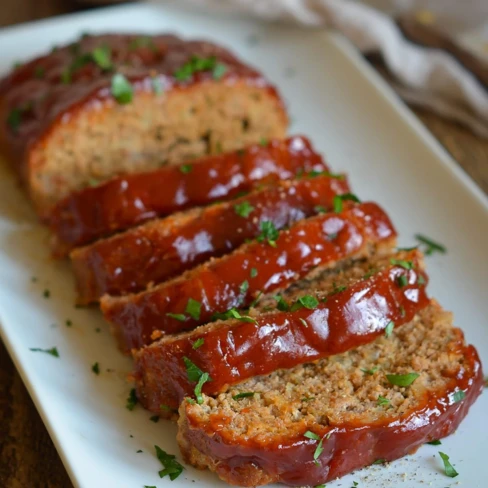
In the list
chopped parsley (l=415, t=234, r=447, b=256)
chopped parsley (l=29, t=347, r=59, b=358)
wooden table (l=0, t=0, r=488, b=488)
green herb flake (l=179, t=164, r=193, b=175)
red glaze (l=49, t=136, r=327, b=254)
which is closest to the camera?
wooden table (l=0, t=0, r=488, b=488)

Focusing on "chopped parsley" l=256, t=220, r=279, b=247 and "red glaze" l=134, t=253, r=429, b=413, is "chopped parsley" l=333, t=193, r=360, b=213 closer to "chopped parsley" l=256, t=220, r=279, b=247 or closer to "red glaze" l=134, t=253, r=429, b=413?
"chopped parsley" l=256, t=220, r=279, b=247

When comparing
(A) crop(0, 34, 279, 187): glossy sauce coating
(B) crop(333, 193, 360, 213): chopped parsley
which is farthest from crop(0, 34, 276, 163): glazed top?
(B) crop(333, 193, 360, 213): chopped parsley

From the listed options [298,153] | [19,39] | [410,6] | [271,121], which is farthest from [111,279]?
[410,6]

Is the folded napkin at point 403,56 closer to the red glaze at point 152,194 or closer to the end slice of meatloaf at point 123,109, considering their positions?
the end slice of meatloaf at point 123,109

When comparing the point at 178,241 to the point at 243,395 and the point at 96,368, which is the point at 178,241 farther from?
the point at 243,395

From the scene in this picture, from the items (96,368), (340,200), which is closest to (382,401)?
(340,200)

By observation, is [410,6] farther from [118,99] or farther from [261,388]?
[261,388]
